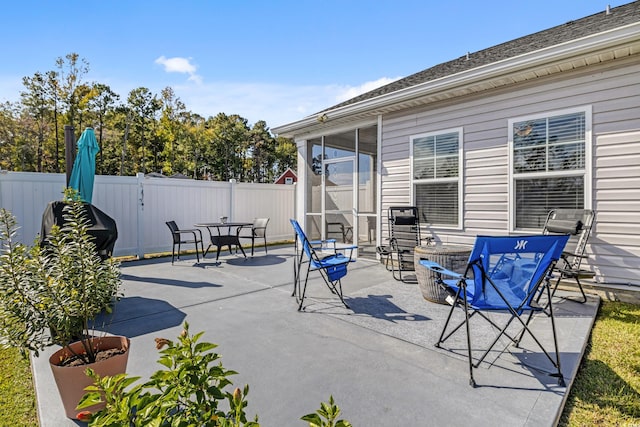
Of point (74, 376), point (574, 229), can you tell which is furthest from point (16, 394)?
point (574, 229)

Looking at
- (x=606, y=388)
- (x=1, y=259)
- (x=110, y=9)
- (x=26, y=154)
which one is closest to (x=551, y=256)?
(x=606, y=388)

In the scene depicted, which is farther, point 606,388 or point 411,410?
point 606,388

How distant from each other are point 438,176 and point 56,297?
16.9ft

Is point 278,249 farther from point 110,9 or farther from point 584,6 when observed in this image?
point 584,6

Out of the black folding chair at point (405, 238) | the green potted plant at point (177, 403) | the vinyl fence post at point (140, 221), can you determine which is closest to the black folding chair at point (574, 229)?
the black folding chair at point (405, 238)

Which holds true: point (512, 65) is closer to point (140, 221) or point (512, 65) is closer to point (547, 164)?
point (547, 164)

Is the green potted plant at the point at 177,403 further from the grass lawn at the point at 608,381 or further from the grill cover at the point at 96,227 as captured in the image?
the grill cover at the point at 96,227

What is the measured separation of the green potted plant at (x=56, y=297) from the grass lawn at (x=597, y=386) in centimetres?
42

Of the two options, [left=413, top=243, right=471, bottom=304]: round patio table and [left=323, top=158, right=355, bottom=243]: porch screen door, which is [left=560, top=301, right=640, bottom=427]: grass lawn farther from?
[left=323, top=158, right=355, bottom=243]: porch screen door

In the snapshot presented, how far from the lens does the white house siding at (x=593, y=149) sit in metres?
3.75

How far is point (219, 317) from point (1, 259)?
6.60ft

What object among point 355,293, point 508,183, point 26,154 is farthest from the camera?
point 26,154

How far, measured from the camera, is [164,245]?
7645 mm

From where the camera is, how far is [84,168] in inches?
181
